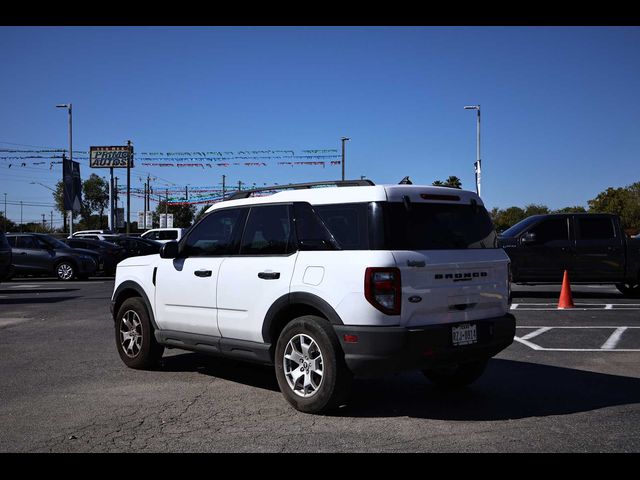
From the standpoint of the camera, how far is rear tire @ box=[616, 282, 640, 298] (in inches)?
627

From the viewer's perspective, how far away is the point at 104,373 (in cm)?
713

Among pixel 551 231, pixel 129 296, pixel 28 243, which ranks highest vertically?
pixel 551 231

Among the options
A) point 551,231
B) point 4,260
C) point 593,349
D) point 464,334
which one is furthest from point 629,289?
point 4,260

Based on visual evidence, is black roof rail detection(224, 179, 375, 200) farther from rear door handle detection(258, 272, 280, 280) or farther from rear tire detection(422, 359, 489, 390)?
rear tire detection(422, 359, 489, 390)

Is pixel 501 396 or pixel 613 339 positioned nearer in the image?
pixel 501 396

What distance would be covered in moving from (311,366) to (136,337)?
2.83m

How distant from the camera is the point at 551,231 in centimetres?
1529

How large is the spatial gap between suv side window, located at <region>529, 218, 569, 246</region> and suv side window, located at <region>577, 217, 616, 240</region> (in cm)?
37

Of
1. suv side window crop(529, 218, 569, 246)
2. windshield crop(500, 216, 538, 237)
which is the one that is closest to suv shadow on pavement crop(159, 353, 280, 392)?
windshield crop(500, 216, 538, 237)

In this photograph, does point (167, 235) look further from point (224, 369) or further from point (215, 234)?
point (215, 234)

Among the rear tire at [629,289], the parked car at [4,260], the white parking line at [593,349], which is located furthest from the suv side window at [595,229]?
the parked car at [4,260]
